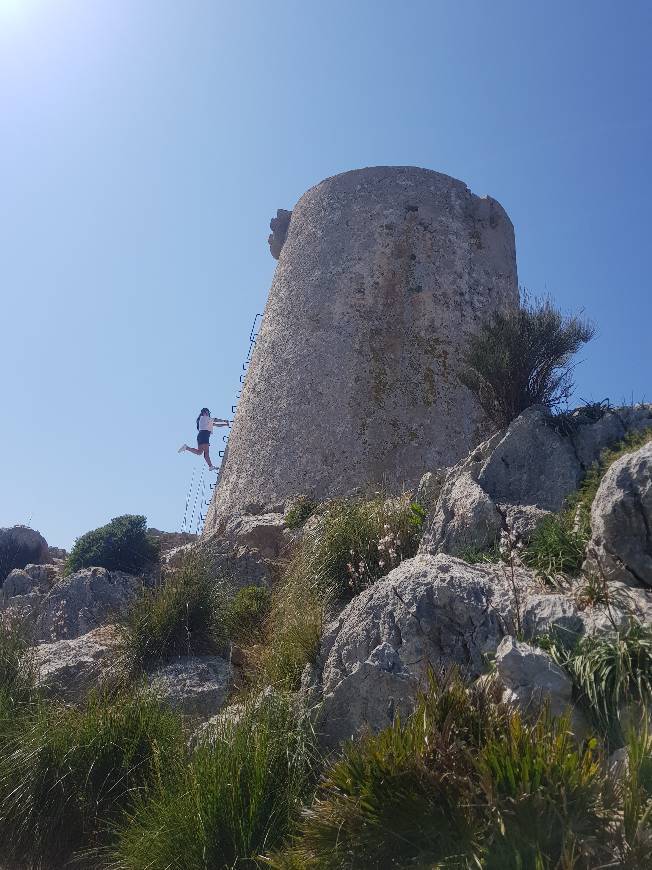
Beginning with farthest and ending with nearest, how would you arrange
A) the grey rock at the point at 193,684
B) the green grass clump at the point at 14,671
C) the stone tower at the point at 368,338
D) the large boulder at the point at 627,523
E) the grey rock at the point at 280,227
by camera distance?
the grey rock at the point at 280,227
the stone tower at the point at 368,338
the grey rock at the point at 193,684
the green grass clump at the point at 14,671
the large boulder at the point at 627,523

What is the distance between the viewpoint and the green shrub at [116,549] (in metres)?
9.66

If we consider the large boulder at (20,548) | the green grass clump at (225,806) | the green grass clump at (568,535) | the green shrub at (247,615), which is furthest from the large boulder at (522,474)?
the large boulder at (20,548)

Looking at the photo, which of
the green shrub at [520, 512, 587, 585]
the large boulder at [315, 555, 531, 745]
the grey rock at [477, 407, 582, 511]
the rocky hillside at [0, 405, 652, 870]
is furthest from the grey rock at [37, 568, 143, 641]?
the green shrub at [520, 512, 587, 585]

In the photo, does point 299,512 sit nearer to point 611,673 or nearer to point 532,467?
point 532,467

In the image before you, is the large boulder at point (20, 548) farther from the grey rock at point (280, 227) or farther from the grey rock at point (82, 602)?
the grey rock at point (280, 227)

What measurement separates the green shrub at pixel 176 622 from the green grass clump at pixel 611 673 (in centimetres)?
347

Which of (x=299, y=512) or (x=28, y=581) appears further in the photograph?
(x=28, y=581)

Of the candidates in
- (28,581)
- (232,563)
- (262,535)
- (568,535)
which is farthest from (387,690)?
(28,581)

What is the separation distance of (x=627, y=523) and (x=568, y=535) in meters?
0.79

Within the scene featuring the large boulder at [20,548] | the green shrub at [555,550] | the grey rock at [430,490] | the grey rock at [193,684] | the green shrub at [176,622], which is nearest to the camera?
the green shrub at [555,550]

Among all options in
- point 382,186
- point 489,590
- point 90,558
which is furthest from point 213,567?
point 382,186

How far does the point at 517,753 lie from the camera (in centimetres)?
271

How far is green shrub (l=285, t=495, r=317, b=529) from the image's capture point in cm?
909

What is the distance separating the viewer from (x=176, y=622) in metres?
6.37
